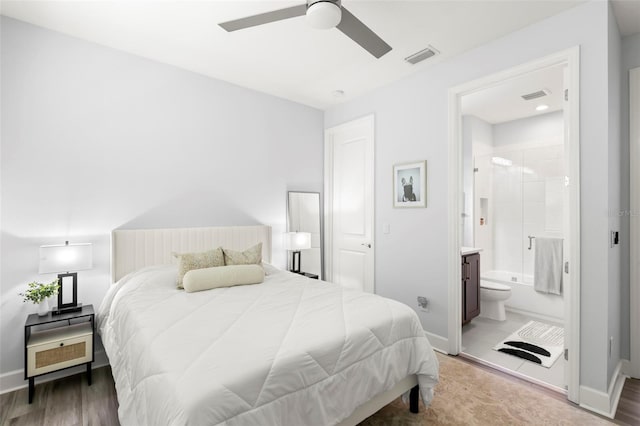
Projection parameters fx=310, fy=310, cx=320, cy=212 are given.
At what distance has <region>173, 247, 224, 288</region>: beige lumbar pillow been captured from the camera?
8.35 feet

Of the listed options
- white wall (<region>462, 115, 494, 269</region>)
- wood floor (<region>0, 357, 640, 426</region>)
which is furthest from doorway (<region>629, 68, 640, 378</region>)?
white wall (<region>462, 115, 494, 269</region>)

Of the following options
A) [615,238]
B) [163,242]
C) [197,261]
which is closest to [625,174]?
[615,238]

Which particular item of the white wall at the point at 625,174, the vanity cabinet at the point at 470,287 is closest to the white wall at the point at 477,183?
the vanity cabinet at the point at 470,287

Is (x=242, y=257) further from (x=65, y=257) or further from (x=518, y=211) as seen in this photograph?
(x=518, y=211)

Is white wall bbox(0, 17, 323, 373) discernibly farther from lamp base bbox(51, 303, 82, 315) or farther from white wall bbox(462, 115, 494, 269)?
white wall bbox(462, 115, 494, 269)

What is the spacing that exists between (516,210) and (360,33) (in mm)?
4106

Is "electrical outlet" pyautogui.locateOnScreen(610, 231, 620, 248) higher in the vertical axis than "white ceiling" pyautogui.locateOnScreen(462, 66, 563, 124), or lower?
lower

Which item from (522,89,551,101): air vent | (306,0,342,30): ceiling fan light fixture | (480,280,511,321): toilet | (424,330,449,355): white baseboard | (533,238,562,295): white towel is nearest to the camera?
(306,0,342,30): ceiling fan light fixture

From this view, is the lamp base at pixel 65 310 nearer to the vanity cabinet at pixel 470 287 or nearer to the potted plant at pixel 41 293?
the potted plant at pixel 41 293

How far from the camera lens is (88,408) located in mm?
2145

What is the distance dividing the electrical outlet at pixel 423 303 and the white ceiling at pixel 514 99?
2.24 meters

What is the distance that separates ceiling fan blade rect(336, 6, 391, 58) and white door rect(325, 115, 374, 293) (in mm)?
1683

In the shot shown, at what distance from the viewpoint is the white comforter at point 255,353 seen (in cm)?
121

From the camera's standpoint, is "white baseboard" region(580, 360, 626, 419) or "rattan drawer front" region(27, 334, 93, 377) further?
"rattan drawer front" region(27, 334, 93, 377)
